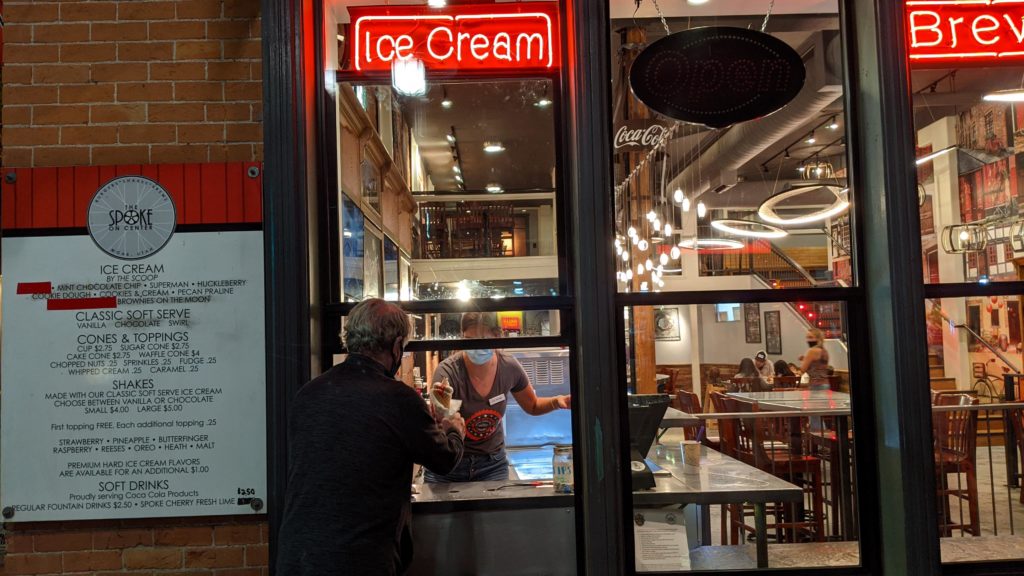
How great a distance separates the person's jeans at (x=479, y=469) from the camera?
3.49m

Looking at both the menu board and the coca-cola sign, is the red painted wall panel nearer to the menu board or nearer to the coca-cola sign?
the menu board

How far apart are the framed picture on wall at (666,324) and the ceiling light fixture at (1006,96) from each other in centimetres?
185

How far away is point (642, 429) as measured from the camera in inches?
131

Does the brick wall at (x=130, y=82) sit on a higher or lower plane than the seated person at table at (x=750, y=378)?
higher

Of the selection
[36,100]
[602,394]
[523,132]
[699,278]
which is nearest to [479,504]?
[602,394]

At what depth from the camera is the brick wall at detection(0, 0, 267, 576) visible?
123 inches

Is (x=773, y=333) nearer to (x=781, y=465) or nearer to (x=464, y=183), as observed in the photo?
(x=464, y=183)

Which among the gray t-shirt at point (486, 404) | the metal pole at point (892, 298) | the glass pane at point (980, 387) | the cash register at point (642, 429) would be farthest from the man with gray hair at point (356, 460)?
the glass pane at point (980, 387)

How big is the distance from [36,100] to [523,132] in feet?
6.85

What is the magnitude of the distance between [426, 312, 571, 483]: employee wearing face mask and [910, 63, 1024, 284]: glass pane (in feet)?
6.11

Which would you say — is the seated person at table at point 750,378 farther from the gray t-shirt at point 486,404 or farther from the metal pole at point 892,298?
the gray t-shirt at point 486,404

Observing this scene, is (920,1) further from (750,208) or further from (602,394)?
(602,394)

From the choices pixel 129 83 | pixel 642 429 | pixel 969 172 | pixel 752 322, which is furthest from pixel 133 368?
pixel 969 172

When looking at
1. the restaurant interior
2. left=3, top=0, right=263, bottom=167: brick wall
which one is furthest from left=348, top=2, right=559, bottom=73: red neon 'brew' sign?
left=3, top=0, right=263, bottom=167: brick wall
